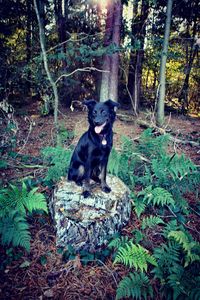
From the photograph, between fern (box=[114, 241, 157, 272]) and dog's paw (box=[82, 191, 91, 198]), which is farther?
dog's paw (box=[82, 191, 91, 198])

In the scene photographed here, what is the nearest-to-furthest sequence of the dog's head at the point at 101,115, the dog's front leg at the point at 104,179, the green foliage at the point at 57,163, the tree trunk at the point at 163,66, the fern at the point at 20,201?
the fern at the point at 20,201, the dog's head at the point at 101,115, the dog's front leg at the point at 104,179, the green foliage at the point at 57,163, the tree trunk at the point at 163,66

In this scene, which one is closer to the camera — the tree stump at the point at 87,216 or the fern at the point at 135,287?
the fern at the point at 135,287

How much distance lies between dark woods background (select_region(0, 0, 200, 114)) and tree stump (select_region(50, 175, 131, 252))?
660 centimetres

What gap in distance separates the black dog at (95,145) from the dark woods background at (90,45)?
19.9 ft

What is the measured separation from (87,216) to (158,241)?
125 centimetres

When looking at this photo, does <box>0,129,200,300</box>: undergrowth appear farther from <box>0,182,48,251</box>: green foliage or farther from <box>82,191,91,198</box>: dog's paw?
<box>82,191,91,198</box>: dog's paw

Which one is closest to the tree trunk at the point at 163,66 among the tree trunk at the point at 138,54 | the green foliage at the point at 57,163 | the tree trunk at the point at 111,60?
the tree trunk at the point at 138,54

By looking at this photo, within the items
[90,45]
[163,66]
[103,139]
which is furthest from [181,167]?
[90,45]

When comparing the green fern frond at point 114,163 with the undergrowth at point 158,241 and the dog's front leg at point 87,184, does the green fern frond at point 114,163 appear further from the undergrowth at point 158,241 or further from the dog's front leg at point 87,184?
the dog's front leg at point 87,184

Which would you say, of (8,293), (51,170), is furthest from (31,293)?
(51,170)

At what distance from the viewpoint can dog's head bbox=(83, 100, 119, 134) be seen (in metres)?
3.44

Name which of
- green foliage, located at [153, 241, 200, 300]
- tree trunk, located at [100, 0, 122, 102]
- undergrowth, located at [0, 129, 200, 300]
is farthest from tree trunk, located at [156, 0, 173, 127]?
green foliage, located at [153, 241, 200, 300]

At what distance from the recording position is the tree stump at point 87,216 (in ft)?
11.3

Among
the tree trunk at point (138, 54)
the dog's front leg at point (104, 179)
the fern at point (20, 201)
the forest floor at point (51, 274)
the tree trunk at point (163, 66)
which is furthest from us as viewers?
the tree trunk at point (138, 54)
